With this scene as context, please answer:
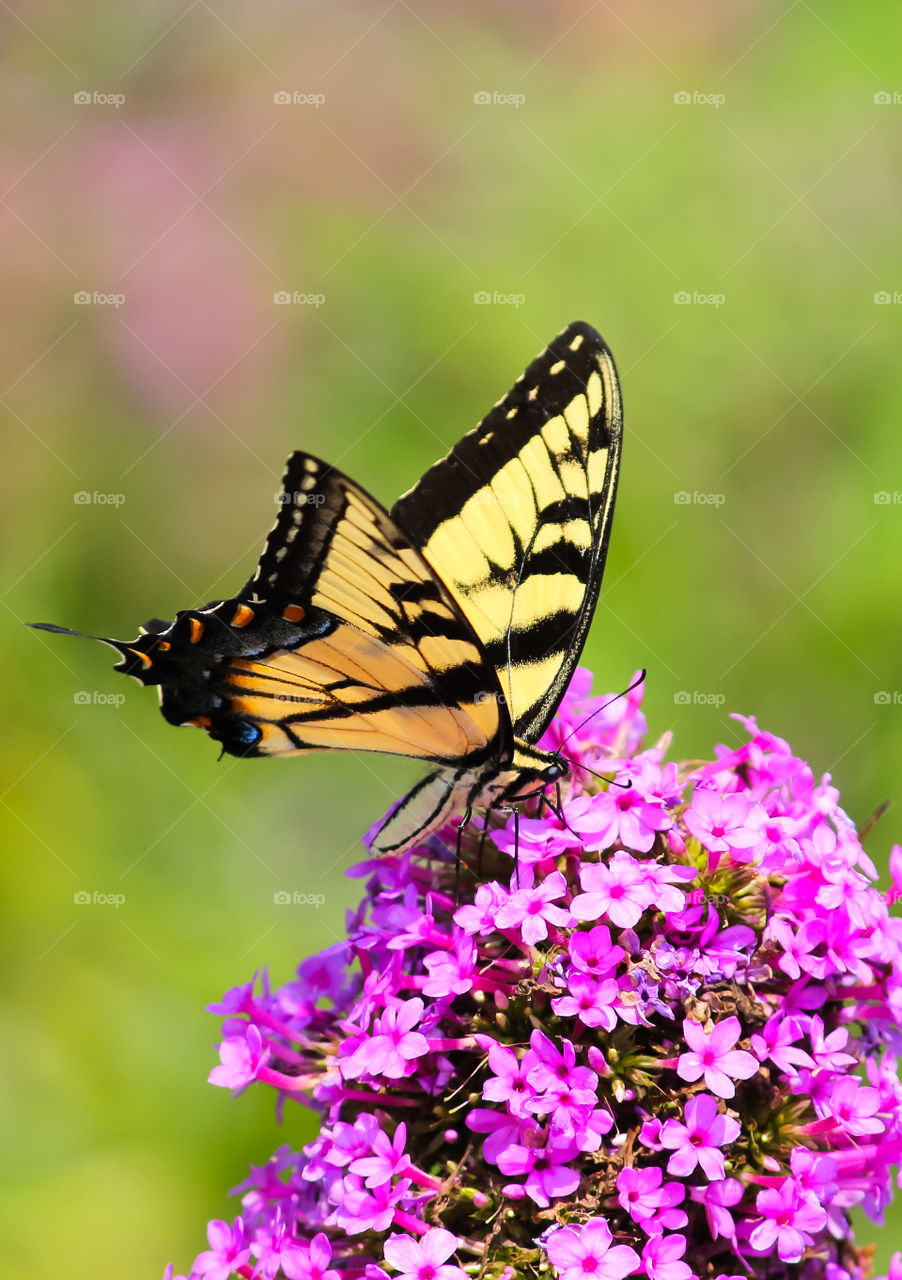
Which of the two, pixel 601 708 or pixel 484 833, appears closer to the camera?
pixel 484 833

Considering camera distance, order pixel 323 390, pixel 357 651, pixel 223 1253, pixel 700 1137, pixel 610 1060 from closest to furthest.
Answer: pixel 700 1137
pixel 610 1060
pixel 223 1253
pixel 357 651
pixel 323 390

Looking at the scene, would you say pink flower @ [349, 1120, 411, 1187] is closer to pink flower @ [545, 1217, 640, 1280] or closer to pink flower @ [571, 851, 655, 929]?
pink flower @ [545, 1217, 640, 1280]

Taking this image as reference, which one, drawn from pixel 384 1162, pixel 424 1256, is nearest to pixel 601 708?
pixel 384 1162

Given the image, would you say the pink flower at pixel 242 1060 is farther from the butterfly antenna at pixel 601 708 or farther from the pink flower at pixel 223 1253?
the butterfly antenna at pixel 601 708

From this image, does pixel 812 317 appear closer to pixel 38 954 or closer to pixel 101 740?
pixel 101 740

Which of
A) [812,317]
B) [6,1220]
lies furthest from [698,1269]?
[812,317]

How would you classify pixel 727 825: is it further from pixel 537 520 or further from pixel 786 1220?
pixel 537 520

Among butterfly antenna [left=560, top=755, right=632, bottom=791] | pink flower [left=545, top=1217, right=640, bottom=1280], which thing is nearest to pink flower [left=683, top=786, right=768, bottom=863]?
butterfly antenna [left=560, top=755, right=632, bottom=791]

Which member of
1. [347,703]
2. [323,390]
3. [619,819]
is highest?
[323,390]
